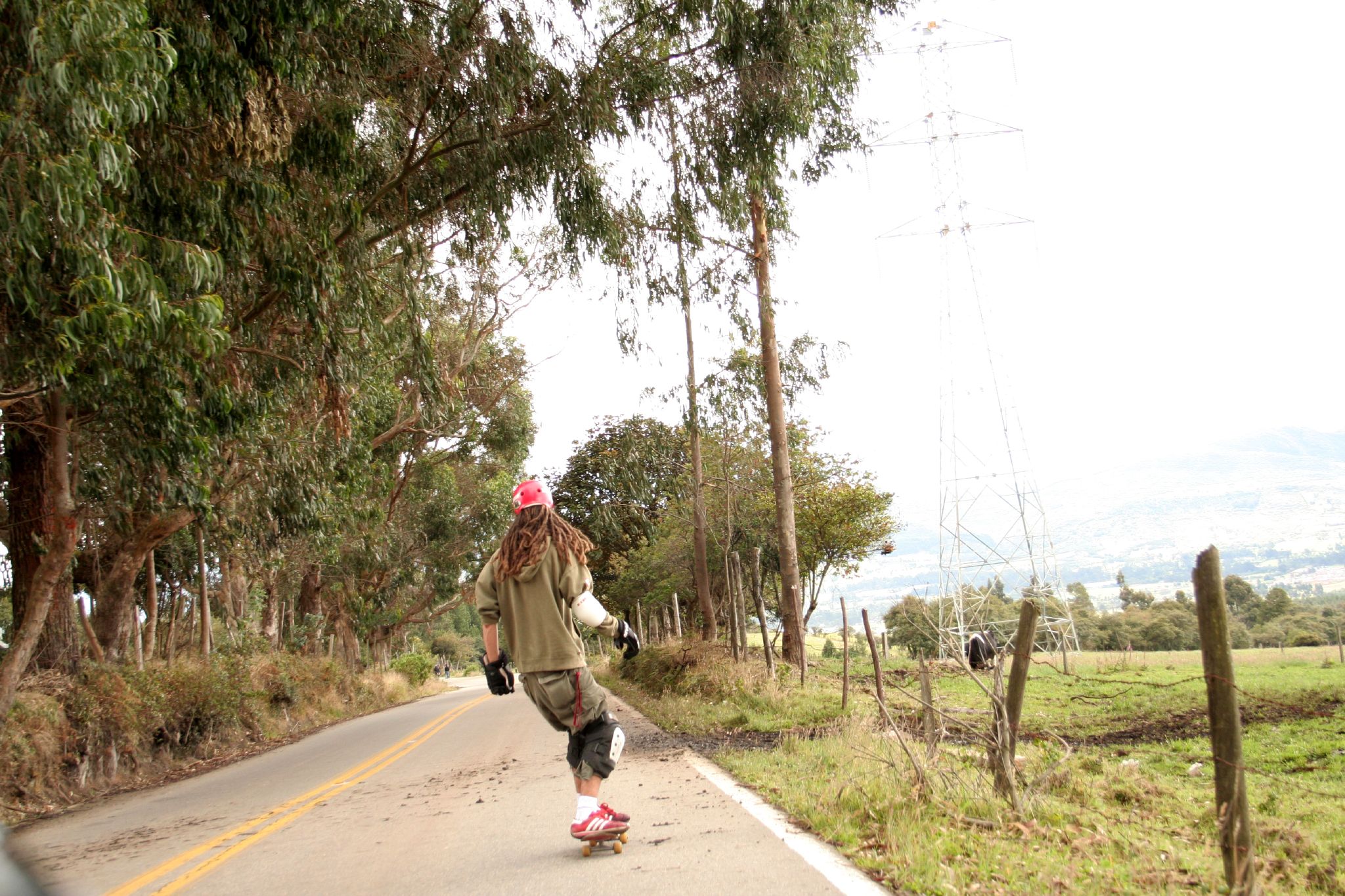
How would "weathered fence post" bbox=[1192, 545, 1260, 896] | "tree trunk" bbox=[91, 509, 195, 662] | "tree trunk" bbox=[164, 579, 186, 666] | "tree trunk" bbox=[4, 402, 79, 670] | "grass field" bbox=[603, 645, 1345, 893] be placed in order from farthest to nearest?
"tree trunk" bbox=[164, 579, 186, 666] → "tree trunk" bbox=[91, 509, 195, 662] → "tree trunk" bbox=[4, 402, 79, 670] → "grass field" bbox=[603, 645, 1345, 893] → "weathered fence post" bbox=[1192, 545, 1260, 896]

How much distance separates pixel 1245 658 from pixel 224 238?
2411cm

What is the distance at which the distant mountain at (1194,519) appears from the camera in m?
30.4

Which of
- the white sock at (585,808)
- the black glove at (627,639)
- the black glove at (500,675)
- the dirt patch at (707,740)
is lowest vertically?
the dirt patch at (707,740)

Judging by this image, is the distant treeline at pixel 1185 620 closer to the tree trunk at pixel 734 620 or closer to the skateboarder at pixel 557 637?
the tree trunk at pixel 734 620

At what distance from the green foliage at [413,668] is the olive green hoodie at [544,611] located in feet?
133

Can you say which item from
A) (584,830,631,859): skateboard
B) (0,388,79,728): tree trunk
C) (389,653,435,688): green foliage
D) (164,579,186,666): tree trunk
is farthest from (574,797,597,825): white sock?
(389,653,435,688): green foliage

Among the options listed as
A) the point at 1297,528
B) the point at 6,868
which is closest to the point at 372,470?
the point at 6,868

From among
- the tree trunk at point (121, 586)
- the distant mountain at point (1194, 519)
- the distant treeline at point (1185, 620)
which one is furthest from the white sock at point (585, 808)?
the distant treeline at point (1185, 620)

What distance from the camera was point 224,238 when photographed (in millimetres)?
9555

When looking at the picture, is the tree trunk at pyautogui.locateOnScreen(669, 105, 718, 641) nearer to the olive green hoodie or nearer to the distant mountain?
the distant mountain

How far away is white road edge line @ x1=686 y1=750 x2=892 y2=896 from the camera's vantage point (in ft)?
14.5

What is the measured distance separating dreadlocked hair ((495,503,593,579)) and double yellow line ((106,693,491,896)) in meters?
2.40

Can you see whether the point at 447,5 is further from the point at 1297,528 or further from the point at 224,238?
the point at 1297,528

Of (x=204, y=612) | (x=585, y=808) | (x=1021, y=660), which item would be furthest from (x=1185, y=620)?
(x=585, y=808)
